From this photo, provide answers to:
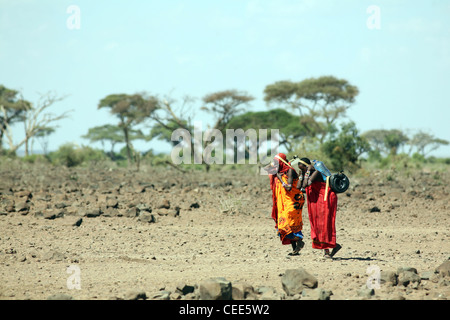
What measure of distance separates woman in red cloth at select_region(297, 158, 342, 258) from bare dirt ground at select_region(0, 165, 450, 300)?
272mm

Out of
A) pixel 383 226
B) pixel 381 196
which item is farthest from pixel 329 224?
pixel 381 196

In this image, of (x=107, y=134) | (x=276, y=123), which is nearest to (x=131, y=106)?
(x=276, y=123)

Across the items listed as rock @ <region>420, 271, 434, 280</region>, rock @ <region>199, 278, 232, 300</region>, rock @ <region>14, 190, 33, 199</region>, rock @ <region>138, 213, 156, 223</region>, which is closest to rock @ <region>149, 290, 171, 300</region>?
rock @ <region>199, 278, 232, 300</region>

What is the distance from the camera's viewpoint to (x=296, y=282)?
5.60 m

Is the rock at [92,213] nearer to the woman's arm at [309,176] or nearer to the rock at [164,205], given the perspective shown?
the rock at [164,205]

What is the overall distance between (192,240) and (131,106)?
871 inches

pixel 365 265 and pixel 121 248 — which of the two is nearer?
pixel 365 265

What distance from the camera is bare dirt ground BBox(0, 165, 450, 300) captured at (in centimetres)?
598

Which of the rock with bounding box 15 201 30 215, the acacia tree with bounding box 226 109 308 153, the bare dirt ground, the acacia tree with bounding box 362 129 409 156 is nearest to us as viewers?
the bare dirt ground

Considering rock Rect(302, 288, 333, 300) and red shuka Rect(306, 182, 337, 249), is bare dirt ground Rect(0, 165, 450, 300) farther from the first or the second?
red shuka Rect(306, 182, 337, 249)

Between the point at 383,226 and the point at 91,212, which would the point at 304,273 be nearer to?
the point at 383,226

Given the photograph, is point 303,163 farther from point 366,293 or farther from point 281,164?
point 366,293

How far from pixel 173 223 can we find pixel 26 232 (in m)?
2.63
